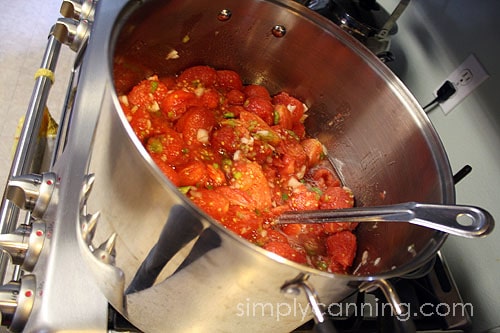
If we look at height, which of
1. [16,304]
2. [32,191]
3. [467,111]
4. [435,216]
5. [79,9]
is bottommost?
[16,304]

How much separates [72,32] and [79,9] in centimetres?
5

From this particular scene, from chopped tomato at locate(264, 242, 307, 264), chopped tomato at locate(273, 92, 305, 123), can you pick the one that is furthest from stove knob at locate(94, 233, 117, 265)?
chopped tomato at locate(273, 92, 305, 123)

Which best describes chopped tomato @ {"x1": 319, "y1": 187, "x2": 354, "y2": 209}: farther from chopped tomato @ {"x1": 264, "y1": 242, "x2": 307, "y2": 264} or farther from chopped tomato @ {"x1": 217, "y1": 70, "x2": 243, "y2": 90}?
chopped tomato @ {"x1": 217, "y1": 70, "x2": 243, "y2": 90}

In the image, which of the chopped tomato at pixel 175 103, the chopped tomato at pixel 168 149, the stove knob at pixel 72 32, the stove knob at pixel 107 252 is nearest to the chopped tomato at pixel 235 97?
the chopped tomato at pixel 175 103

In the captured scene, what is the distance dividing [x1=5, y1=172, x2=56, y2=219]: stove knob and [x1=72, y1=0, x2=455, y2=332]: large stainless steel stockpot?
9cm

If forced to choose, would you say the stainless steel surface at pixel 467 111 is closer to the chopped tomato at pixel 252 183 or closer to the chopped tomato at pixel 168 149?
the chopped tomato at pixel 168 149

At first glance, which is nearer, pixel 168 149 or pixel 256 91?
pixel 168 149

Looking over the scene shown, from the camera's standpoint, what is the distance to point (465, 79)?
1.13 meters

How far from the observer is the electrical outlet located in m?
A: 1.09

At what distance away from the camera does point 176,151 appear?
0.91m

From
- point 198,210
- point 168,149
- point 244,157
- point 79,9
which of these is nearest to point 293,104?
point 244,157

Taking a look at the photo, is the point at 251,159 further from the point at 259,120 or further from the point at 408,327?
the point at 408,327

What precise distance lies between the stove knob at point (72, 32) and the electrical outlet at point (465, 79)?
89 cm

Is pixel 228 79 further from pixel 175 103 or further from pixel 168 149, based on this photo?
pixel 168 149
